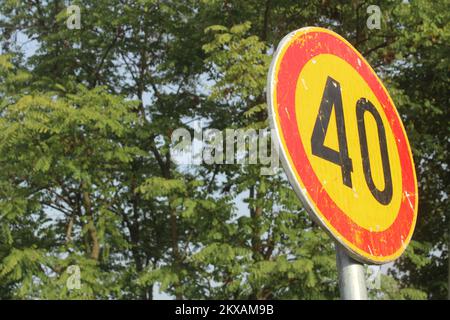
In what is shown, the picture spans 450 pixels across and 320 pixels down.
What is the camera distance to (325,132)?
75.1 inches

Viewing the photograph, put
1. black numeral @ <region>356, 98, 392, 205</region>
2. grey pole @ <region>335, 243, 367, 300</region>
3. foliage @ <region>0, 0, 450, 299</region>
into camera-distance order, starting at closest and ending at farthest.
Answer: grey pole @ <region>335, 243, 367, 300</region> → black numeral @ <region>356, 98, 392, 205</region> → foliage @ <region>0, 0, 450, 299</region>

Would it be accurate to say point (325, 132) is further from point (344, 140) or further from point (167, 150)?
point (167, 150)

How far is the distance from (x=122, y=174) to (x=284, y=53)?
10.3m

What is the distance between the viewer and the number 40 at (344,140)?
1.89m

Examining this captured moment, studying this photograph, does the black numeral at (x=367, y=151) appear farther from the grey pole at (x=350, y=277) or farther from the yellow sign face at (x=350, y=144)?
the grey pole at (x=350, y=277)

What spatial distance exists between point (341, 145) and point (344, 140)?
18 mm

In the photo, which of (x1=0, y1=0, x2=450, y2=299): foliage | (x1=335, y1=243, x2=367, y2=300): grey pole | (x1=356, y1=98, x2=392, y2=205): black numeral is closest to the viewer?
(x1=335, y1=243, x2=367, y2=300): grey pole

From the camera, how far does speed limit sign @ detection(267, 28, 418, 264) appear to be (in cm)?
180

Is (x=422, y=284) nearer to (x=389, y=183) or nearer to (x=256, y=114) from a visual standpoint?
(x=256, y=114)

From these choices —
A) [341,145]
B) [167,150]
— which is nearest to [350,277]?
[341,145]

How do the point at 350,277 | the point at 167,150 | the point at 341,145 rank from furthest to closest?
the point at 167,150, the point at 341,145, the point at 350,277

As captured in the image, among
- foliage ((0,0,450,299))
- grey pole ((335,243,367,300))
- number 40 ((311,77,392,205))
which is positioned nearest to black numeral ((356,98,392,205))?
number 40 ((311,77,392,205))

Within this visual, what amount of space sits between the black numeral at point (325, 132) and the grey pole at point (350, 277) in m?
0.20

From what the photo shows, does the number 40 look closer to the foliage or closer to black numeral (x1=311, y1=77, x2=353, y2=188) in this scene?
black numeral (x1=311, y1=77, x2=353, y2=188)
